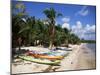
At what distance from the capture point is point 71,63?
9.05ft

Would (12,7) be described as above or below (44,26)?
above

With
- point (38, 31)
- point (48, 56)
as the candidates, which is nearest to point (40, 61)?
point (48, 56)

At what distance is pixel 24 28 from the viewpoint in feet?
8.45

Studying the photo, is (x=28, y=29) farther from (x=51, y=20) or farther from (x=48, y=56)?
(x=48, y=56)

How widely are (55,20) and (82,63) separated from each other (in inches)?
28.9

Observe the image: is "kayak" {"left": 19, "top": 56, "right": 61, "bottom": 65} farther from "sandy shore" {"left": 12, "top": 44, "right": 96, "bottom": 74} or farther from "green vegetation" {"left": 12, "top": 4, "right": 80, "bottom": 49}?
"green vegetation" {"left": 12, "top": 4, "right": 80, "bottom": 49}

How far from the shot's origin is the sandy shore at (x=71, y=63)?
2.54 m

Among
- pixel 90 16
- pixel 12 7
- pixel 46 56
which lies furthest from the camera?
pixel 90 16

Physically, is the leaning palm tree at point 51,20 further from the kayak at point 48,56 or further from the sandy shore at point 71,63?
the sandy shore at point 71,63

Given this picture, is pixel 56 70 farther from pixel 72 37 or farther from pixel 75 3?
pixel 75 3

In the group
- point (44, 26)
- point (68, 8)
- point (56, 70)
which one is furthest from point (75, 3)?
point (56, 70)

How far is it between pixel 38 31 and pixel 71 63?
651 mm

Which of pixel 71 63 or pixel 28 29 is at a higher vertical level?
pixel 28 29

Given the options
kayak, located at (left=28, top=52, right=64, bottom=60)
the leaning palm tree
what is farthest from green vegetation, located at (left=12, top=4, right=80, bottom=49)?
kayak, located at (left=28, top=52, right=64, bottom=60)
